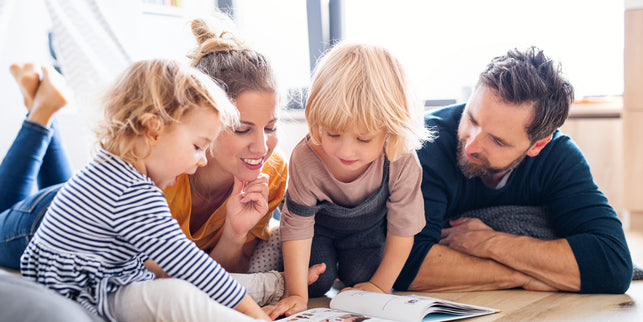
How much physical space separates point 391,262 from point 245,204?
403 millimetres

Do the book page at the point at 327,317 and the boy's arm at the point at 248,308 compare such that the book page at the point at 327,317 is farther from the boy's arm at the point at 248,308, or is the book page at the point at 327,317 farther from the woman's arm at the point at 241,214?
the woman's arm at the point at 241,214

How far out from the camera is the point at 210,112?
1.12 metres

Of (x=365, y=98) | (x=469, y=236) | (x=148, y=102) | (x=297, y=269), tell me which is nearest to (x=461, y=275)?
(x=469, y=236)

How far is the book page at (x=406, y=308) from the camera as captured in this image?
1214 millimetres

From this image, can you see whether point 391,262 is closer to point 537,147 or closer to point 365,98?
point 365,98

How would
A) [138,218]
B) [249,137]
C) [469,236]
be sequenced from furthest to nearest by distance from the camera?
[469,236]
[249,137]
[138,218]

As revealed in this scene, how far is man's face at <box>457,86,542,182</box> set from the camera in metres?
1.54

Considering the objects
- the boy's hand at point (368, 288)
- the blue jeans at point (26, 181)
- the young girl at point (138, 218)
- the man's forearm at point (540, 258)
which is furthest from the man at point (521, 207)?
the blue jeans at point (26, 181)

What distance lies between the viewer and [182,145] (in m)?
1.10

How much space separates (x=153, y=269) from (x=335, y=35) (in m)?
2.36

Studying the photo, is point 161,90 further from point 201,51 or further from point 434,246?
point 434,246

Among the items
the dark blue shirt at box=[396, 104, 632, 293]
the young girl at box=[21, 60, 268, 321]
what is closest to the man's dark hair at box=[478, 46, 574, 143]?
the dark blue shirt at box=[396, 104, 632, 293]

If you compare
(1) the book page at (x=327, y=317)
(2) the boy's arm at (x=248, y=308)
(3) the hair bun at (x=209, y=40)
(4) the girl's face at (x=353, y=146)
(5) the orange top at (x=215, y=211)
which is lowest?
(1) the book page at (x=327, y=317)

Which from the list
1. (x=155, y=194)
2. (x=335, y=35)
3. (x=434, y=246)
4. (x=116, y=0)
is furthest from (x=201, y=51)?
(x=335, y=35)
